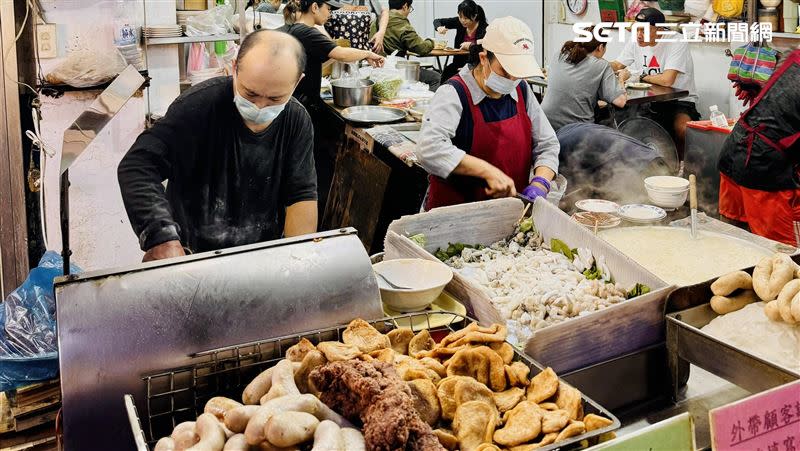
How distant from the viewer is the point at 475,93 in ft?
11.5

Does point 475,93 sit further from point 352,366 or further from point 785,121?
point 352,366

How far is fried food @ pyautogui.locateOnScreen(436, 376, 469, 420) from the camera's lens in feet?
4.98

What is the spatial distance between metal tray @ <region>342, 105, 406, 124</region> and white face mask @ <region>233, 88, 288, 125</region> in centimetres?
283

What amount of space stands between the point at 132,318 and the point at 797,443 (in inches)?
53.7

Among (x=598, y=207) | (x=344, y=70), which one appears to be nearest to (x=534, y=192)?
(x=598, y=207)

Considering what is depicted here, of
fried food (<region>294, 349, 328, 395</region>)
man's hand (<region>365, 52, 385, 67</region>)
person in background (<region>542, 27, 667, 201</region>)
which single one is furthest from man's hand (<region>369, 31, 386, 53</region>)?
fried food (<region>294, 349, 328, 395</region>)

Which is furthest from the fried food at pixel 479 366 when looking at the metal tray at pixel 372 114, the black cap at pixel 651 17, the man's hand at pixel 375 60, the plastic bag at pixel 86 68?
the black cap at pixel 651 17

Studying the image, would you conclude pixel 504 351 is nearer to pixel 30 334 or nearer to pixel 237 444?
pixel 237 444

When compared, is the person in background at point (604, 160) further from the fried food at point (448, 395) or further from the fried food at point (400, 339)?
the fried food at point (448, 395)

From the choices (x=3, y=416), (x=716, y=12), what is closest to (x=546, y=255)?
(x=3, y=416)

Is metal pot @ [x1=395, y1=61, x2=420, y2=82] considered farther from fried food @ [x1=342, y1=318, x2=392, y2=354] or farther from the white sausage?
the white sausage

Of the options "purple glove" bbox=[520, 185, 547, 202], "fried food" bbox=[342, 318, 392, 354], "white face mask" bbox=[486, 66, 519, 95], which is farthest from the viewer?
"white face mask" bbox=[486, 66, 519, 95]

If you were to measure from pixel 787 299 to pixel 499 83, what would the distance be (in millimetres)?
1807

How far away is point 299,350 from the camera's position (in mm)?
1667
